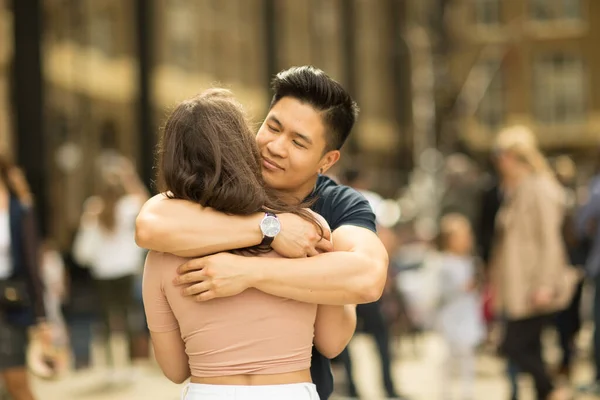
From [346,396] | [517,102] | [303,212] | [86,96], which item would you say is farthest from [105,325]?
[517,102]

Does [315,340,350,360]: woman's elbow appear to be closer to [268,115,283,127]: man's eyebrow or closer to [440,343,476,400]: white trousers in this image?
[268,115,283,127]: man's eyebrow

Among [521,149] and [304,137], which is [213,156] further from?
[521,149]

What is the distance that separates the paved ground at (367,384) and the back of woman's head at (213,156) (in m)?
7.23

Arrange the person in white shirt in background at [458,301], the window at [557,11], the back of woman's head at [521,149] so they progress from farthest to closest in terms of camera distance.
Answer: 1. the window at [557,11]
2. the person in white shirt in background at [458,301]
3. the back of woman's head at [521,149]

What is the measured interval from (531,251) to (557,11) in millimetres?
51742

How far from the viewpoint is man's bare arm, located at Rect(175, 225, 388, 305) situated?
115 inches

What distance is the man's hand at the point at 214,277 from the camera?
9.50 ft

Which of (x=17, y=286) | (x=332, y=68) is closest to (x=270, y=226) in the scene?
(x=17, y=286)

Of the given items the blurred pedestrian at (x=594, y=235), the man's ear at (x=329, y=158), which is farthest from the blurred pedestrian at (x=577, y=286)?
the man's ear at (x=329, y=158)

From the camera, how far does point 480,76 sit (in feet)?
189

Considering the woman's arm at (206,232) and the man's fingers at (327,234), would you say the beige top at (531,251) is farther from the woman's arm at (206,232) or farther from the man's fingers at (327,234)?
the woman's arm at (206,232)

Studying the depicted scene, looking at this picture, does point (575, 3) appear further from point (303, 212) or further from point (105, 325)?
point (303, 212)

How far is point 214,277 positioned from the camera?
9.50 feet

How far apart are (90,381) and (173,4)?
22.4 meters
